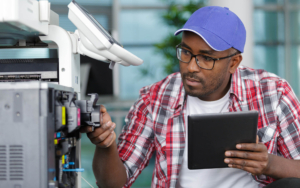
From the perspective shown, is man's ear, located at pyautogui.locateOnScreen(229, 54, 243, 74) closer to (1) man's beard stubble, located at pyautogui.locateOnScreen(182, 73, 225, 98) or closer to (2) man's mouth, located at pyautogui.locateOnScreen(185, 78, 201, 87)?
(1) man's beard stubble, located at pyautogui.locateOnScreen(182, 73, 225, 98)

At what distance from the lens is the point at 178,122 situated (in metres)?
1.18

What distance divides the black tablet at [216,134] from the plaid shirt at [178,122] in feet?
0.66

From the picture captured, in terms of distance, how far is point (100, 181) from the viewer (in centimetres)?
101

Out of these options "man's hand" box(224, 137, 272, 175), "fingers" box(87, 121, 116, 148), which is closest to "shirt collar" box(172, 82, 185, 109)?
"man's hand" box(224, 137, 272, 175)

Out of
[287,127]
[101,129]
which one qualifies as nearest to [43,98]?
[101,129]

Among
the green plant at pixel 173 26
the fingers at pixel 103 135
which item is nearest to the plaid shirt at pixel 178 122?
the fingers at pixel 103 135

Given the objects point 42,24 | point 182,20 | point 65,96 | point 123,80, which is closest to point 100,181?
point 65,96

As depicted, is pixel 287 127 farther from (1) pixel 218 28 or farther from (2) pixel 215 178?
(1) pixel 218 28

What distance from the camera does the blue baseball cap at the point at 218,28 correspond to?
1.06m

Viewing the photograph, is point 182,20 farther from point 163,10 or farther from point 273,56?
point 273,56

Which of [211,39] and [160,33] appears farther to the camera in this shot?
[160,33]

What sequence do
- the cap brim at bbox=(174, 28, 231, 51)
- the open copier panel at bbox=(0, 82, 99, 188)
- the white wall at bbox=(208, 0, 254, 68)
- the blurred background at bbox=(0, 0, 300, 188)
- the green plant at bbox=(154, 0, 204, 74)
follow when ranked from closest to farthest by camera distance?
the open copier panel at bbox=(0, 82, 99, 188), the cap brim at bbox=(174, 28, 231, 51), the white wall at bbox=(208, 0, 254, 68), the green plant at bbox=(154, 0, 204, 74), the blurred background at bbox=(0, 0, 300, 188)

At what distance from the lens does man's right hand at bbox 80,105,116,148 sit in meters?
0.75

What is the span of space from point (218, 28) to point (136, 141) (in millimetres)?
531
